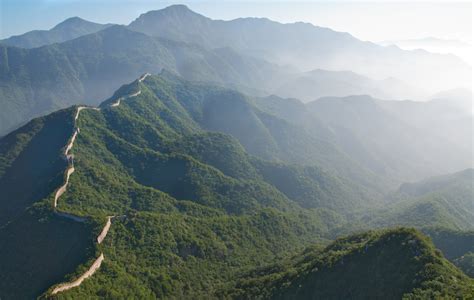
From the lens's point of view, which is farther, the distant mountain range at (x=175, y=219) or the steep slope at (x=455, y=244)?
the steep slope at (x=455, y=244)

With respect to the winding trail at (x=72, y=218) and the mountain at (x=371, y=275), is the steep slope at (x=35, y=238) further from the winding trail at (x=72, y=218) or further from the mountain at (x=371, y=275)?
the mountain at (x=371, y=275)

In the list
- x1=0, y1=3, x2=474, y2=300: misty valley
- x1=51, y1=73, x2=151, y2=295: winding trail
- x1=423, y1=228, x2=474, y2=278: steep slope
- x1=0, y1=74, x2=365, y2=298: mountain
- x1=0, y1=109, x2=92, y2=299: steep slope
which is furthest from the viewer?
x1=423, y1=228, x2=474, y2=278: steep slope

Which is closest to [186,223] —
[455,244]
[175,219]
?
[175,219]

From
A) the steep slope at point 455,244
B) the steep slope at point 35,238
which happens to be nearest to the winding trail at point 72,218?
the steep slope at point 35,238

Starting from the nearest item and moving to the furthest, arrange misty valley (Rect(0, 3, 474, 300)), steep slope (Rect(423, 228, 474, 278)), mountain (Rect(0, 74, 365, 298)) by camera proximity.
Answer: misty valley (Rect(0, 3, 474, 300)), mountain (Rect(0, 74, 365, 298)), steep slope (Rect(423, 228, 474, 278))

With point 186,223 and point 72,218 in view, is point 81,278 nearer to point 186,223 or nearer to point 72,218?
point 72,218

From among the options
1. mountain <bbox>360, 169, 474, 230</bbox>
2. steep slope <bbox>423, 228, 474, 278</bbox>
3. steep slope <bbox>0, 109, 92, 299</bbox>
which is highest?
steep slope <bbox>0, 109, 92, 299</bbox>

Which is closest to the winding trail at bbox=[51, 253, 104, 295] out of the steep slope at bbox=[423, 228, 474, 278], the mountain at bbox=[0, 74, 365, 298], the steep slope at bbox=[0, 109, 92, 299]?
the mountain at bbox=[0, 74, 365, 298]

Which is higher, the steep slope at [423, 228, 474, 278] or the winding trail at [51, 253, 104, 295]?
the winding trail at [51, 253, 104, 295]

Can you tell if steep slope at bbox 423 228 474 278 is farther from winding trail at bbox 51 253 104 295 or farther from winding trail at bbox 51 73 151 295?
winding trail at bbox 51 73 151 295
